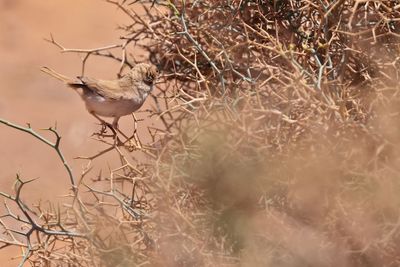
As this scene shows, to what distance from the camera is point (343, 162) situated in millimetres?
1747

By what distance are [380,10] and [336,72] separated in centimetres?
17

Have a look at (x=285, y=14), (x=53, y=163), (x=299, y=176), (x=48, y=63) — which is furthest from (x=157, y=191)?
(x=48, y=63)

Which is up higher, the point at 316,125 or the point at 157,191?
the point at 157,191

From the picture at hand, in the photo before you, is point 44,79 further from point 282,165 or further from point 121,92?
point 282,165

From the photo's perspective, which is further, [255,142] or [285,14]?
[285,14]

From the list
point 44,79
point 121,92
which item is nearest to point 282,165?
point 121,92

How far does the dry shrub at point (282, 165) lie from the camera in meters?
1.76

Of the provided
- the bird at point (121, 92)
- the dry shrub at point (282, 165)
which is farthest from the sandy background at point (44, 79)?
the dry shrub at point (282, 165)

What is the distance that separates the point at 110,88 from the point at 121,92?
0.04 m

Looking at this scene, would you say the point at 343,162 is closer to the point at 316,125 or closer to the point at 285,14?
the point at 316,125

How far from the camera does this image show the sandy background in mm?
5469

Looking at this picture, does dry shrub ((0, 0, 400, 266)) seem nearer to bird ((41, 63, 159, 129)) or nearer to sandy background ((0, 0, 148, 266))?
bird ((41, 63, 159, 129))

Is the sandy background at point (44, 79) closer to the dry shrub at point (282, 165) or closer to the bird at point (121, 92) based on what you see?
the bird at point (121, 92)

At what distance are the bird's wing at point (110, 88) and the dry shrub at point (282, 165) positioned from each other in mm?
225
